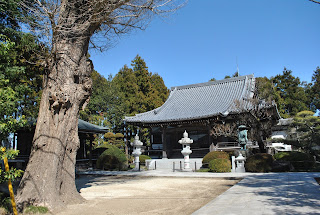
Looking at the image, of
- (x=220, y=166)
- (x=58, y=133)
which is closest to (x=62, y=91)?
(x=58, y=133)

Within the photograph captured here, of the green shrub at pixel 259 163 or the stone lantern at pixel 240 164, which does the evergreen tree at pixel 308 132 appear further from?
the stone lantern at pixel 240 164

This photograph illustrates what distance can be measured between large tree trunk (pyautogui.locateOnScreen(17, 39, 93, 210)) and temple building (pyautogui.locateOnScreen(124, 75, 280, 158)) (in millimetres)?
12454

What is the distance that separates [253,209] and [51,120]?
5.08m

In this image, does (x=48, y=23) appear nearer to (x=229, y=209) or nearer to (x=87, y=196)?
(x=87, y=196)

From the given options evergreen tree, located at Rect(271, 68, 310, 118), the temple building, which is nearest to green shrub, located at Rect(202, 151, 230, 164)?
the temple building

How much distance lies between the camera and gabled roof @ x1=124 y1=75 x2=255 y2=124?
20.2 metres

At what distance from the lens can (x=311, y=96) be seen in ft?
125

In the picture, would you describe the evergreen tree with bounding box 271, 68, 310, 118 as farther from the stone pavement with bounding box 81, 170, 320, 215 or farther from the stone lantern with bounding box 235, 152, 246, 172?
the stone pavement with bounding box 81, 170, 320, 215

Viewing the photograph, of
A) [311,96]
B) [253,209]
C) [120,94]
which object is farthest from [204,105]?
[311,96]

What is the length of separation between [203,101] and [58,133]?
17.6m

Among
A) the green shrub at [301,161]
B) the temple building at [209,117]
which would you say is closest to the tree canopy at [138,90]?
the temple building at [209,117]

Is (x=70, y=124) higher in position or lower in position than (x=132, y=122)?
lower

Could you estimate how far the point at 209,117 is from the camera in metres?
18.9

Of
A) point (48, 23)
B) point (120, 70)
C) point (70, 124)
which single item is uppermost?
point (120, 70)
